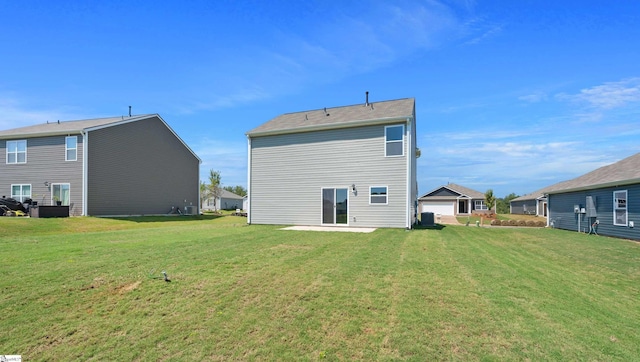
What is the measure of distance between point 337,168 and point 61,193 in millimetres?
18268

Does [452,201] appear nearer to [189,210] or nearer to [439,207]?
[439,207]

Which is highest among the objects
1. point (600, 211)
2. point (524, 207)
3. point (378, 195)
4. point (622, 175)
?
point (622, 175)

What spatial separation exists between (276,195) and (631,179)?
16241 mm

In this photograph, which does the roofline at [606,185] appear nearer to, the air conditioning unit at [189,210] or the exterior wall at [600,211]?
the exterior wall at [600,211]

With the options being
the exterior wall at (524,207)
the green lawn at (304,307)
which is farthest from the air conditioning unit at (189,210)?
the exterior wall at (524,207)

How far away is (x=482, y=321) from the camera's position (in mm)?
4094

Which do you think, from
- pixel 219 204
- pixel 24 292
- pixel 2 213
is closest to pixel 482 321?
pixel 24 292

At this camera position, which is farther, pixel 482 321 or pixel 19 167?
pixel 19 167

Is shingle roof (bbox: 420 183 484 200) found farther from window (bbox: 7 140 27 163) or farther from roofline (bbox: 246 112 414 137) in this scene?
window (bbox: 7 140 27 163)

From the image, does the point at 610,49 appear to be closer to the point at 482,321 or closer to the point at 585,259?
the point at 585,259

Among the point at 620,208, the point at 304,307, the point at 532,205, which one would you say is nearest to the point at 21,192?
the point at 304,307

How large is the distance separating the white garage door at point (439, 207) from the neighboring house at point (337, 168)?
2887 cm

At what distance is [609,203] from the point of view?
15555 mm

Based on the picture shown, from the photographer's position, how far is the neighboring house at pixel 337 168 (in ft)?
50.2
